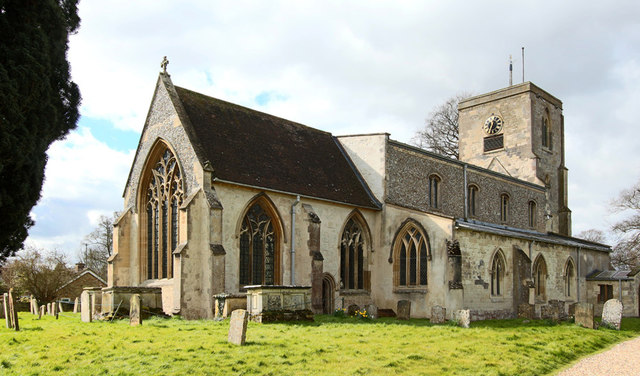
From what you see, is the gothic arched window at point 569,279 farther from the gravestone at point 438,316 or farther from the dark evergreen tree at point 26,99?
the dark evergreen tree at point 26,99

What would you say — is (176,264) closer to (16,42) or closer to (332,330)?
(332,330)

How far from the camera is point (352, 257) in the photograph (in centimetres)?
2512

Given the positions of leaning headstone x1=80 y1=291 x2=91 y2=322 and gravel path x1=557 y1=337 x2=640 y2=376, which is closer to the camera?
gravel path x1=557 y1=337 x2=640 y2=376

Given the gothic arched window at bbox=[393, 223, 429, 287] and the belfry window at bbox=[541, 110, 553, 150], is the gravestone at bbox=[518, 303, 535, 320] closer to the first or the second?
the gothic arched window at bbox=[393, 223, 429, 287]

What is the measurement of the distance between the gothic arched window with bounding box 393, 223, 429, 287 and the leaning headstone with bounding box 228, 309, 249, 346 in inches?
505

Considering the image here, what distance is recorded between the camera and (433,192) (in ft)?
95.0

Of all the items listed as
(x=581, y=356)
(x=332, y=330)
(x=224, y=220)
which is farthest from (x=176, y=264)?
(x=581, y=356)

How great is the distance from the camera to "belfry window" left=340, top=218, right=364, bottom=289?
80.9ft

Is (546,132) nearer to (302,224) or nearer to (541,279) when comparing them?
(541,279)

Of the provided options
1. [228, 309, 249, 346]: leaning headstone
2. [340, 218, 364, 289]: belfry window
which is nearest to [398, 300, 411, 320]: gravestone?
[340, 218, 364, 289]: belfry window

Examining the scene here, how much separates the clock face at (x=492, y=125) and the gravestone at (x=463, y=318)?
25732 millimetres

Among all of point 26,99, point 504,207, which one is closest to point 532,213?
point 504,207

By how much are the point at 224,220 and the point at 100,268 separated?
4034 cm

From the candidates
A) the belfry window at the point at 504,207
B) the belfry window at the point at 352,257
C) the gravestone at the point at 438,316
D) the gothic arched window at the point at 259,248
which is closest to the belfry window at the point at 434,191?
the belfry window at the point at 352,257
